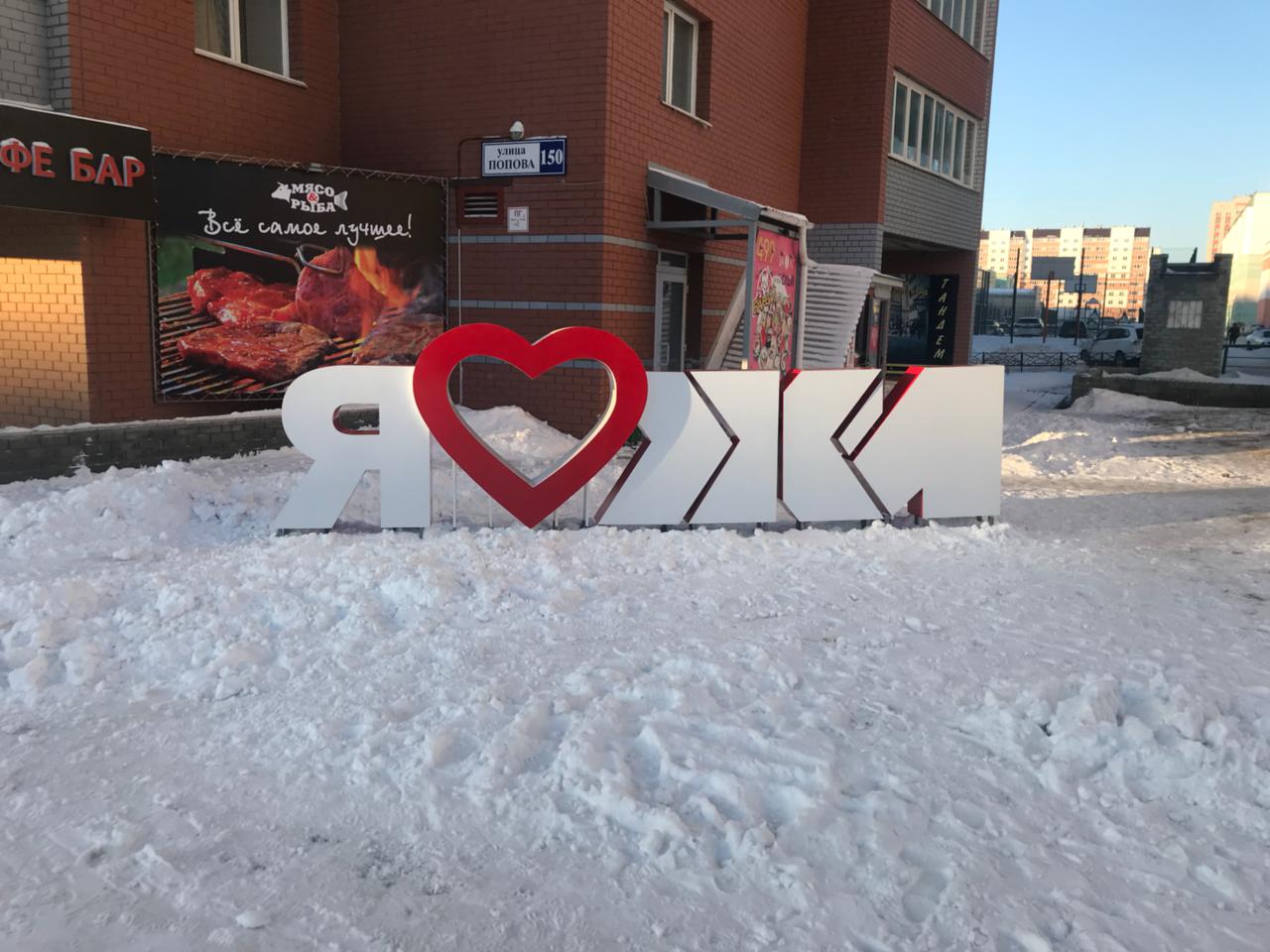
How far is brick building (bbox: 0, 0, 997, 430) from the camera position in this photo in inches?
380

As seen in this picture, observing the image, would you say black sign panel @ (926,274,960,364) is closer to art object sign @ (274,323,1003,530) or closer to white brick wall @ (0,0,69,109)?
art object sign @ (274,323,1003,530)

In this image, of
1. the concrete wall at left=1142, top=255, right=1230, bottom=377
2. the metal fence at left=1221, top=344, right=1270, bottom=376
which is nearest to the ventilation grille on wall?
the concrete wall at left=1142, top=255, right=1230, bottom=377

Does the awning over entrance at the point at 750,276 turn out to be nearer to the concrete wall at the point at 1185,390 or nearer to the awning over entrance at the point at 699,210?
the awning over entrance at the point at 699,210

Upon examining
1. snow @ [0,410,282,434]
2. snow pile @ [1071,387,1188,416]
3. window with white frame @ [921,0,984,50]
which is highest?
window with white frame @ [921,0,984,50]

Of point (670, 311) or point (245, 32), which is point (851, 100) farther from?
point (245, 32)

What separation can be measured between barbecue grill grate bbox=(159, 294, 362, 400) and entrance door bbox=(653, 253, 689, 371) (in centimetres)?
502

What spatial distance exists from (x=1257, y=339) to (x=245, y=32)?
224ft

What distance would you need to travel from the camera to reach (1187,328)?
23.9m

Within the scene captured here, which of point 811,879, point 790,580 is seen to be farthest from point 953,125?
point 811,879

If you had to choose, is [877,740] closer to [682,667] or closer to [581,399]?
[682,667]

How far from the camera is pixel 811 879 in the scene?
3.20 meters

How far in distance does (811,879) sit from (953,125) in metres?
20.6

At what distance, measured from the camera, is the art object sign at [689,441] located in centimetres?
723

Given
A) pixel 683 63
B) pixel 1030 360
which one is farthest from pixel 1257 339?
pixel 683 63
